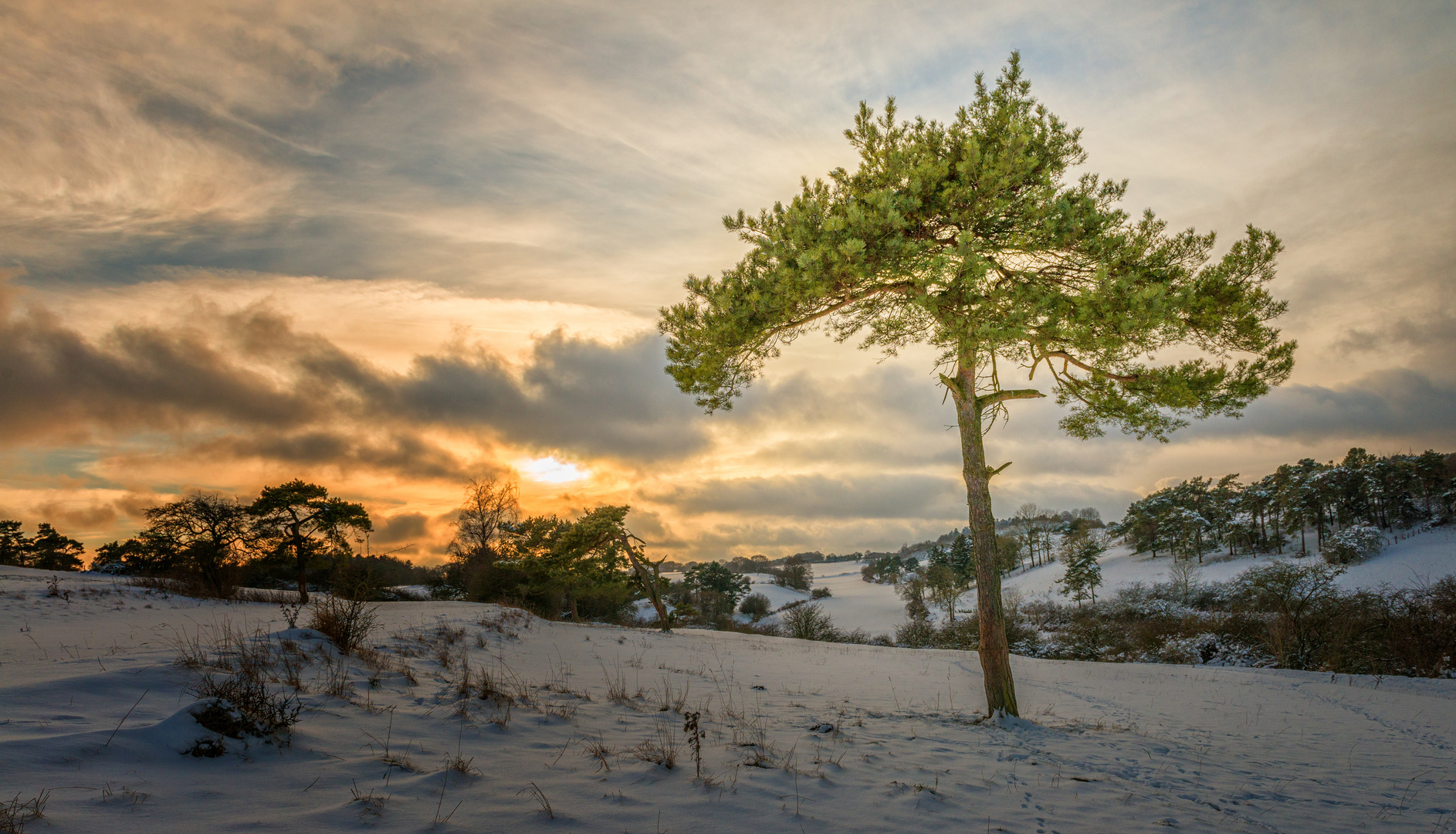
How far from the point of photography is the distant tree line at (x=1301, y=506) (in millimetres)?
63312

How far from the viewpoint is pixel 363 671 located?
21.4 ft

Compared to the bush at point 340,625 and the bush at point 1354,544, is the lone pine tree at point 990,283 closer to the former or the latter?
the bush at point 340,625

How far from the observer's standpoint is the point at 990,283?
953cm

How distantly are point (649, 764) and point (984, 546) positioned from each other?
706 centimetres

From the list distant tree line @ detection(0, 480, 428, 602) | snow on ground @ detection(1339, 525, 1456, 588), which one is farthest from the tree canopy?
snow on ground @ detection(1339, 525, 1456, 588)

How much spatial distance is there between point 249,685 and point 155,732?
741 mm

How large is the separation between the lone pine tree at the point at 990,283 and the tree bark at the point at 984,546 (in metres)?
0.03

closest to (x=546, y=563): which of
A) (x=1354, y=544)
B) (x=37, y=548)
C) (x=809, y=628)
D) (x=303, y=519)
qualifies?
(x=303, y=519)

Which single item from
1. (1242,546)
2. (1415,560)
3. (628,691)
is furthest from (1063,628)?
(1242,546)

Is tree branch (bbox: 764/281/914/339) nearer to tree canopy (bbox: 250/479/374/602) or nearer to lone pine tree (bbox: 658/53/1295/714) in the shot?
lone pine tree (bbox: 658/53/1295/714)

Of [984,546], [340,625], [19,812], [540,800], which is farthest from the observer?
[984,546]

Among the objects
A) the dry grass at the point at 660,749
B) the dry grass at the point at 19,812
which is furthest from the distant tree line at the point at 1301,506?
the dry grass at the point at 19,812

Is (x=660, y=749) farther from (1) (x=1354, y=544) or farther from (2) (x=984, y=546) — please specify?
(1) (x=1354, y=544)

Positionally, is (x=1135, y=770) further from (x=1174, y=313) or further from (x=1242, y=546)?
(x=1242, y=546)
